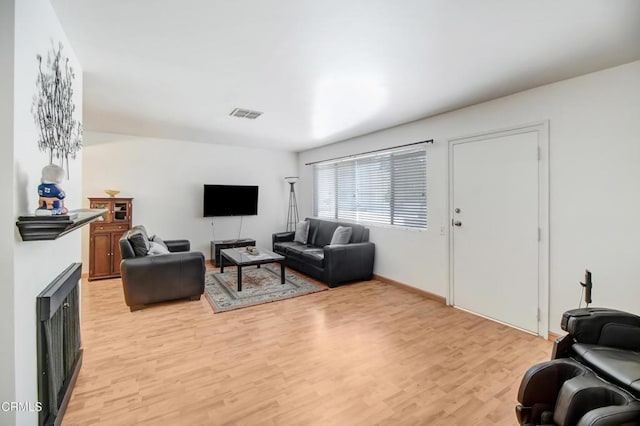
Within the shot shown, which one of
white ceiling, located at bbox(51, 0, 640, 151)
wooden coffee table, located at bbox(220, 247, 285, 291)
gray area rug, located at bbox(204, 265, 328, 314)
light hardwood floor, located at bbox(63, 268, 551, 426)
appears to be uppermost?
white ceiling, located at bbox(51, 0, 640, 151)

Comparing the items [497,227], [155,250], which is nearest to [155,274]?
[155,250]

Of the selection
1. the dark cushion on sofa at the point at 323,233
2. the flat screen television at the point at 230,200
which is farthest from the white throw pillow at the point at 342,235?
the flat screen television at the point at 230,200

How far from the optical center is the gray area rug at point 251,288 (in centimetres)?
372

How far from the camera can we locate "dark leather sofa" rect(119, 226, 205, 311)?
3436 mm

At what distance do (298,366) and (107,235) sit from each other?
4.22 meters

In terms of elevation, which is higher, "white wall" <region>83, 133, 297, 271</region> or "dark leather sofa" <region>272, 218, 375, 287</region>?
"white wall" <region>83, 133, 297, 271</region>

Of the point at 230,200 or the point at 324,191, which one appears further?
the point at 324,191

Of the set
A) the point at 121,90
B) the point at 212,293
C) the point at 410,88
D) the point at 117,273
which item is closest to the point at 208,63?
the point at 121,90

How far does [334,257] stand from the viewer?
4.36 meters

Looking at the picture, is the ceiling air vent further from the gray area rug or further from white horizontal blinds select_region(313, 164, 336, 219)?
the gray area rug

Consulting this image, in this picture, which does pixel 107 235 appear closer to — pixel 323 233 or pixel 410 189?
pixel 323 233

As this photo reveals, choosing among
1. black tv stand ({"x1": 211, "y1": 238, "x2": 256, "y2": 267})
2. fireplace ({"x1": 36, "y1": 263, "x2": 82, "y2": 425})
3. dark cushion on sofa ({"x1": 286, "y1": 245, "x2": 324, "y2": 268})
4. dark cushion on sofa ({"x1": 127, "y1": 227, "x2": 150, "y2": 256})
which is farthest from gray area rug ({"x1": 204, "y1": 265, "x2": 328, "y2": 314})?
fireplace ({"x1": 36, "y1": 263, "x2": 82, "y2": 425})

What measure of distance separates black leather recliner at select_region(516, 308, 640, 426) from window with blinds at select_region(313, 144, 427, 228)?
95.6 inches

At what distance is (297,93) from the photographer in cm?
309
